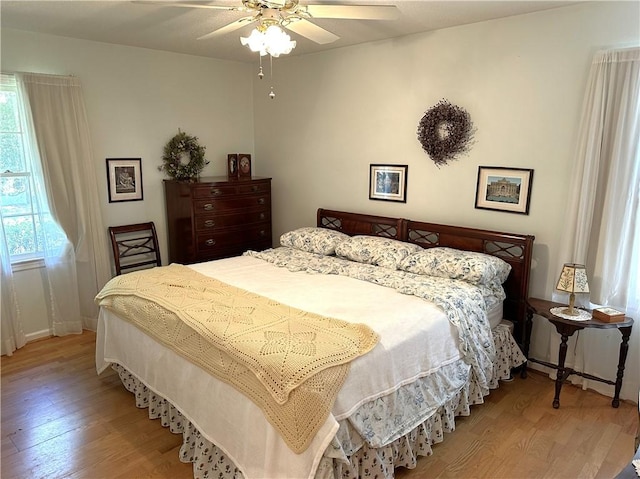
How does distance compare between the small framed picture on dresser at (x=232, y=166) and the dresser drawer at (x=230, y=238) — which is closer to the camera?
the dresser drawer at (x=230, y=238)

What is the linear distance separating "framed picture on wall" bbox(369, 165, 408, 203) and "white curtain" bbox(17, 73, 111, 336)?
102 inches

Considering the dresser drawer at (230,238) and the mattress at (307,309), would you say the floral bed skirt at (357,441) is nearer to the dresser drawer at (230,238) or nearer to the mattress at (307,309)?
the mattress at (307,309)

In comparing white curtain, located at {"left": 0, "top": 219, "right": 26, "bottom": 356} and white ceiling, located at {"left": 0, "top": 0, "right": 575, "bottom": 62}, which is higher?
white ceiling, located at {"left": 0, "top": 0, "right": 575, "bottom": 62}

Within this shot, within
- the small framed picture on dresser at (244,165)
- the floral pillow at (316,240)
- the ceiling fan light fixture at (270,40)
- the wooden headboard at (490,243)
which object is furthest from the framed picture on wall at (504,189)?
the small framed picture on dresser at (244,165)

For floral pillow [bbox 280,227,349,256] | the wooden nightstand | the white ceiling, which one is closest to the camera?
the wooden nightstand

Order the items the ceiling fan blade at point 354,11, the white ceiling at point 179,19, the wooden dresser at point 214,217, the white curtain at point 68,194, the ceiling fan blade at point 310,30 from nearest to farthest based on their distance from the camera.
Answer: the ceiling fan blade at point 354,11, the ceiling fan blade at point 310,30, the white ceiling at point 179,19, the white curtain at point 68,194, the wooden dresser at point 214,217

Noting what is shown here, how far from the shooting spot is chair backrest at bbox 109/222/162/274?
4246 millimetres

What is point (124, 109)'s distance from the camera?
4223mm

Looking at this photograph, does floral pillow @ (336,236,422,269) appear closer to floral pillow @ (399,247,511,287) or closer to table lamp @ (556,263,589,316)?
floral pillow @ (399,247,511,287)

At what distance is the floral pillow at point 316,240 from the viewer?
3963 millimetres

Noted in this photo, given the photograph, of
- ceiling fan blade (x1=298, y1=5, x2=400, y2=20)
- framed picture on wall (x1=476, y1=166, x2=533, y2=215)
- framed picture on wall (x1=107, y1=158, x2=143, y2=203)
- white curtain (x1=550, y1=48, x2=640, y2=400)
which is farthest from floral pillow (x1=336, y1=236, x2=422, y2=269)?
framed picture on wall (x1=107, y1=158, x2=143, y2=203)

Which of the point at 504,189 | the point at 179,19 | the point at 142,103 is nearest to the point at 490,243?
the point at 504,189

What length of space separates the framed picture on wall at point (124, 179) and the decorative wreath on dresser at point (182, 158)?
0.87 ft

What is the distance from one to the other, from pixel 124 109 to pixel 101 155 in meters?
0.50
